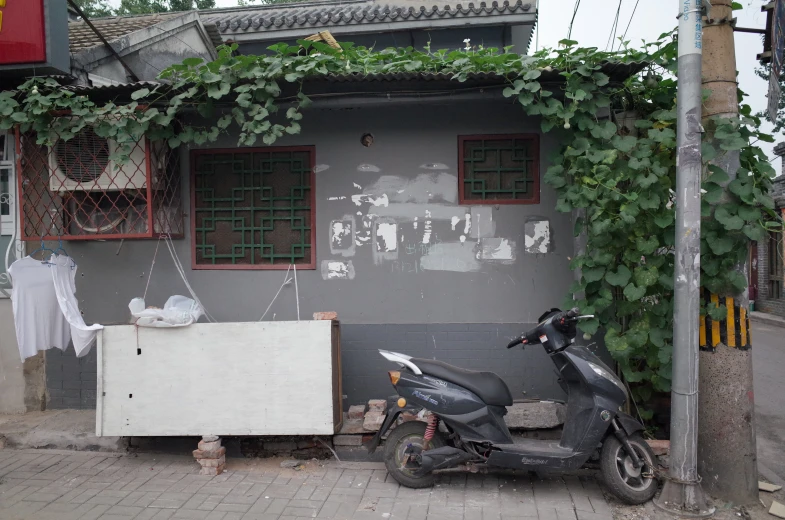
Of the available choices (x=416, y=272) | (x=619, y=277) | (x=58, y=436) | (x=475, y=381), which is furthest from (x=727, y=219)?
(x=58, y=436)

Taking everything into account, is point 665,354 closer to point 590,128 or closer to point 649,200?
point 649,200

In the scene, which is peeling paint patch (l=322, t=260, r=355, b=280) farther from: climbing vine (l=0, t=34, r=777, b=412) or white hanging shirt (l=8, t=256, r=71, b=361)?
white hanging shirt (l=8, t=256, r=71, b=361)

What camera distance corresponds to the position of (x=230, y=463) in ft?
17.5

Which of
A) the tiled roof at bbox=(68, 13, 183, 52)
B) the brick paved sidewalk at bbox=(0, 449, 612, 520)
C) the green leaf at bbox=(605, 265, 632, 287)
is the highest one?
the tiled roof at bbox=(68, 13, 183, 52)

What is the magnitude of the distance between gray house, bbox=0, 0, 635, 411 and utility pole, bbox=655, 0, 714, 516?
163cm

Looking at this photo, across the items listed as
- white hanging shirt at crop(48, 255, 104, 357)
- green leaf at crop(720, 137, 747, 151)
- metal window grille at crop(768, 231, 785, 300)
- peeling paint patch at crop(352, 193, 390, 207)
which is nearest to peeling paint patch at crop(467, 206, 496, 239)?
peeling paint patch at crop(352, 193, 390, 207)

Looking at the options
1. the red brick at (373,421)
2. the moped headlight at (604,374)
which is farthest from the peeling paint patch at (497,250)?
the red brick at (373,421)

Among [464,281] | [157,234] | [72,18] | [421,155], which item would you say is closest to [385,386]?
[464,281]

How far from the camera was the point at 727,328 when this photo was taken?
4395mm

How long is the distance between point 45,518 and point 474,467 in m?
3.33

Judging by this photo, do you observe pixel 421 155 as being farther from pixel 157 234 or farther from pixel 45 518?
pixel 45 518

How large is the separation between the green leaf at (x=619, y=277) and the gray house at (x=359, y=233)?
2.60 feet

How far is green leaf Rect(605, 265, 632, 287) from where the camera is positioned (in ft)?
16.2

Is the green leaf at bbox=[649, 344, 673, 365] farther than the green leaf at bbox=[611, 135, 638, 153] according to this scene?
No
